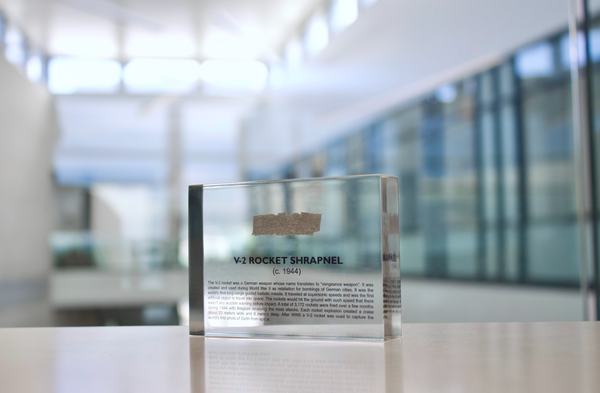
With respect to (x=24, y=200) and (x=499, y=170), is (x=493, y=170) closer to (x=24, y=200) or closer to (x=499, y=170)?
(x=499, y=170)

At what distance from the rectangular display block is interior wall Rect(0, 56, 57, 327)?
5.53 metres

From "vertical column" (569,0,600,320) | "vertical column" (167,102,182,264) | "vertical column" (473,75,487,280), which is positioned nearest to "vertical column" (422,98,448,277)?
"vertical column" (473,75,487,280)

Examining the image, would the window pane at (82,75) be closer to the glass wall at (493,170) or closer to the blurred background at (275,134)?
the blurred background at (275,134)

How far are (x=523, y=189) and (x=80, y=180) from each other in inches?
189

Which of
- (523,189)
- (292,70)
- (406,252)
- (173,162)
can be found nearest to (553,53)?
(523,189)

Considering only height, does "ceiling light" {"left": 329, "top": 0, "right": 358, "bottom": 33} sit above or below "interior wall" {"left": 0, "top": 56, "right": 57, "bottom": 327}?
above

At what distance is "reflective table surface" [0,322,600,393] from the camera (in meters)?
0.39

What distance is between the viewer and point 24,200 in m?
5.54

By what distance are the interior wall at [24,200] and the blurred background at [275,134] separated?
20mm

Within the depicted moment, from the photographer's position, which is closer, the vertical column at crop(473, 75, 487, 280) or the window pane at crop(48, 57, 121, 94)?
the vertical column at crop(473, 75, 487, 280)

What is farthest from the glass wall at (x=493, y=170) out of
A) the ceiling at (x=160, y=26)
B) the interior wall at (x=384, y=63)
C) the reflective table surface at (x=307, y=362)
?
the reflective table surface at (x=307, y=362)

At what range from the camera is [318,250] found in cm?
57

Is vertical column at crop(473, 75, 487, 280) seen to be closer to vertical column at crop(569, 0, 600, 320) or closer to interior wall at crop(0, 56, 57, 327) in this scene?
vertical column at crop(569, 0, 600, 320)

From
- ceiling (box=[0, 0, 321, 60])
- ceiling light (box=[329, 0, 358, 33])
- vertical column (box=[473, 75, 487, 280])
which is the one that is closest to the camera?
vertical column (box=[473, 75, 487, 280])
